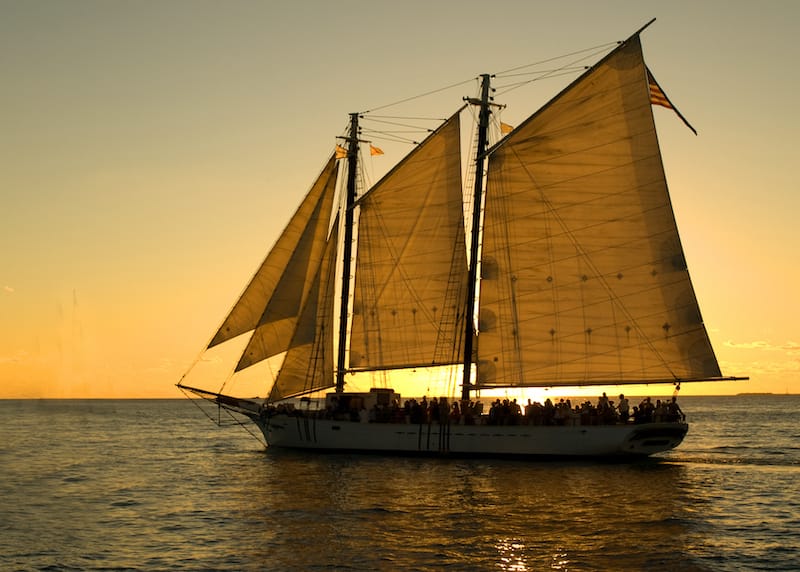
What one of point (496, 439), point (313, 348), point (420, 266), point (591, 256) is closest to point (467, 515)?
point (496, 439)

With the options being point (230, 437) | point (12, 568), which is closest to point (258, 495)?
point (12, 568)

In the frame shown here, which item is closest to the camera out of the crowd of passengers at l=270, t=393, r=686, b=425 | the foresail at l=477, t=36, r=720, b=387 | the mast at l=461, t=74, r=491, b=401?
the foresail at l=477, t=36, r=720, b=387

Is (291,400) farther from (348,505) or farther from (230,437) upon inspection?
(230,437)

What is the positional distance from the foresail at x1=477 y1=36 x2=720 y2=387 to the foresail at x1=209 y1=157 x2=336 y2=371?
11.1 metres

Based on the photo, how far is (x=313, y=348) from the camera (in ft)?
172

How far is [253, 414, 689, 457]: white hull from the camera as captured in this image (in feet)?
150

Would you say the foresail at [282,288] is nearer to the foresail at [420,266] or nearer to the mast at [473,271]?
the foresail at [420,266]

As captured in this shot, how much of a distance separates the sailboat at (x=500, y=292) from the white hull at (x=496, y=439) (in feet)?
0.27

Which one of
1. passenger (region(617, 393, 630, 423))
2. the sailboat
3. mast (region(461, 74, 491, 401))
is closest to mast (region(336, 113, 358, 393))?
the sailboat

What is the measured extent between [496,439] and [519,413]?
189 cm

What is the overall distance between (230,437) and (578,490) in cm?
5478

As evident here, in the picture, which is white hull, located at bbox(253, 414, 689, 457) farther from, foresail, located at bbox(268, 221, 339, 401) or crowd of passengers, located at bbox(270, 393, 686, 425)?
foresail, located at bbox(268, 221, 339, 401)

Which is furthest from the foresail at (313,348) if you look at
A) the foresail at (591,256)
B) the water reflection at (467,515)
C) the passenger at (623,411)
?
the passenger at (623,411)

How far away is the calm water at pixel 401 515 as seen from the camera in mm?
25547
